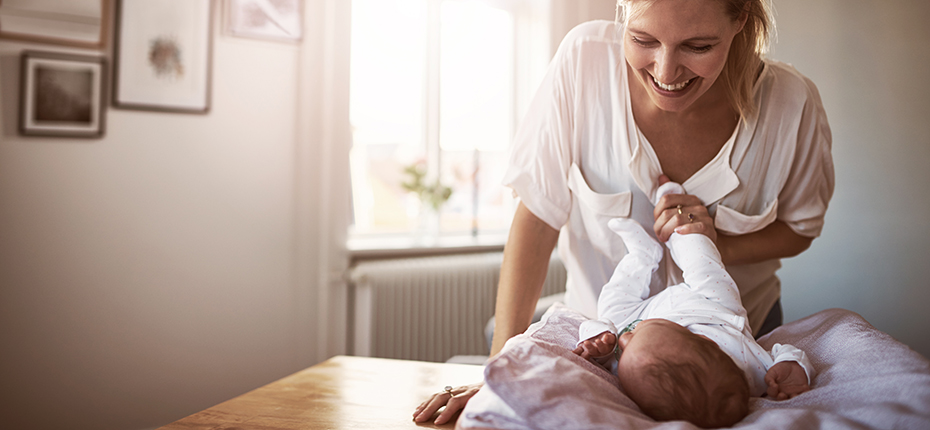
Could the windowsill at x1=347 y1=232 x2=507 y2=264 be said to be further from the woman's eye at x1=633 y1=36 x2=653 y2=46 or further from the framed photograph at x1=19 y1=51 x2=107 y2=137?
the woman's eye at x1=633 y1=36 x2=653 y2=46

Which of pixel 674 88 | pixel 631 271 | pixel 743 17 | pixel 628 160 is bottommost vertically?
pixel 631 271

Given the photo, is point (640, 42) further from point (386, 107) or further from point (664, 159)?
point (386, 107)

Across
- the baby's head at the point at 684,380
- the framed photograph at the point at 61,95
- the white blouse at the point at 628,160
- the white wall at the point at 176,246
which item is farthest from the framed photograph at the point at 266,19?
Result: the baby's head at the point at 684,380

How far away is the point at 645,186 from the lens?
1115mm

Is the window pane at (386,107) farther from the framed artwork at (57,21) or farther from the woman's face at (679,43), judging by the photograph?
the woman's face at (679,43)

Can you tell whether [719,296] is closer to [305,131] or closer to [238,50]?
[305,131]

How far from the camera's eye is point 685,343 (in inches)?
34.9

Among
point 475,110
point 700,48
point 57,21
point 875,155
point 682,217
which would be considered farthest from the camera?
point 475,110

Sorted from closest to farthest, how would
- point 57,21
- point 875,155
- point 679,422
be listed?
point 679,422 → point 875,155 → point 57,21

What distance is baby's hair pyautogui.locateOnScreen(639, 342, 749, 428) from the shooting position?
826mm

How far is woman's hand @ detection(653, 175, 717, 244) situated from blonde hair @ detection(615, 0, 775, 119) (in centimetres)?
20

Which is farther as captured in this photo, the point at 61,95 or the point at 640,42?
the point at 61,95

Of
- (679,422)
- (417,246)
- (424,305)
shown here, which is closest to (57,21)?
(417,246)

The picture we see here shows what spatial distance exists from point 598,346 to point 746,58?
63 cm
